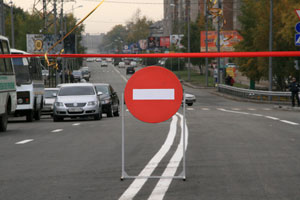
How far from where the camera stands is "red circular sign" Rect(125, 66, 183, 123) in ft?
28.6

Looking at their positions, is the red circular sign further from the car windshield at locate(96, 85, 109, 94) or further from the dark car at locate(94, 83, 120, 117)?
the car windshield at locate(96, 85, 109, 94)

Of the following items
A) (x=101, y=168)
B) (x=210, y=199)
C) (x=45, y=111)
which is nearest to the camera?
(x=210, y=199)

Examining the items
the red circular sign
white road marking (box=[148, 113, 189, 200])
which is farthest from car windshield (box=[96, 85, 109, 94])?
the red circular sign

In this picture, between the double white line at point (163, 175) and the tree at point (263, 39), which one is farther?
the tree at point (263, 39)

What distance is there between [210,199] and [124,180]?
5.22 ft

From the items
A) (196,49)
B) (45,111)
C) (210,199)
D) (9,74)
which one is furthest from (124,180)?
(196,49)

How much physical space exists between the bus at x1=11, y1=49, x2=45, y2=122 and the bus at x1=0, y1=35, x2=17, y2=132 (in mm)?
6985

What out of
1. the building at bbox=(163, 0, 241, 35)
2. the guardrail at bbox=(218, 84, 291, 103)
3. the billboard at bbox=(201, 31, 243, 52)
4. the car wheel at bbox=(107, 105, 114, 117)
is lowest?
the guardrail at bbox=(218, 84, 291, 103)

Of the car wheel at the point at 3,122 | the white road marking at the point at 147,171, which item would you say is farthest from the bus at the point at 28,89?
the white road marking at the point at 147,171

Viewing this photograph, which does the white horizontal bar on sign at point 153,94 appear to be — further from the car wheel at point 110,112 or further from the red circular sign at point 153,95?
the car wheel at point 110,112

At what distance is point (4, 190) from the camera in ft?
26.4

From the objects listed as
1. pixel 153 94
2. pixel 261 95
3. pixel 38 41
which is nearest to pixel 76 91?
pixel 153 94

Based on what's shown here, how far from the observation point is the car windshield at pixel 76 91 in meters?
26.9

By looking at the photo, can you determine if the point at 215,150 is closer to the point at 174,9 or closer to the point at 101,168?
the point at 101,168
